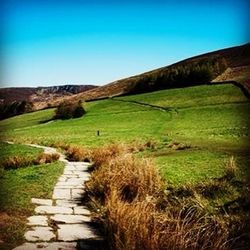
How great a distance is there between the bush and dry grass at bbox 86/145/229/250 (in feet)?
187

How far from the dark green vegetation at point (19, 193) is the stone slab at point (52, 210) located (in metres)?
0.17

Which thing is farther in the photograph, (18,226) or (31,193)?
(31,193)

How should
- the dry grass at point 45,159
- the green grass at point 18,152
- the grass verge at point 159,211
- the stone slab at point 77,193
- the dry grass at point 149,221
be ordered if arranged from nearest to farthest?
the dry grass at point 149,221, the grass verge at point 159,211, the stone slab at point 77,193, the dry grass at point 45,159, the green grass at point 18,152

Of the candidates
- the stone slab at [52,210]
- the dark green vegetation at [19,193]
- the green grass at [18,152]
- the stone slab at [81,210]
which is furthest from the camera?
the green grass at [18,152]

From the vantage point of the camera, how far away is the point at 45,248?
7391 mm

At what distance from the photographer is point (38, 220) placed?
915 centimetres

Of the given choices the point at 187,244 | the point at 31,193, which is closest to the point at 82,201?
the point at 31,193

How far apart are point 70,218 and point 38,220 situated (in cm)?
71

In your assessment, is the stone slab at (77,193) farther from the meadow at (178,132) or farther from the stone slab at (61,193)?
the meadow at (178,132)

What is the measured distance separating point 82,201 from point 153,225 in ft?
14.0

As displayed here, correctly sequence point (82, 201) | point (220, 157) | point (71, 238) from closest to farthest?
point (71, 238)
point (82, 201)
point (220, 157)

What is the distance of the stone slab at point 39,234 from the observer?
311 inches

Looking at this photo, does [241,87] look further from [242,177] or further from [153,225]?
[153,225]

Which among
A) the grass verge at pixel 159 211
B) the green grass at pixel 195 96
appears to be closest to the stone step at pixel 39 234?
the grass verge at pixel 159 211
